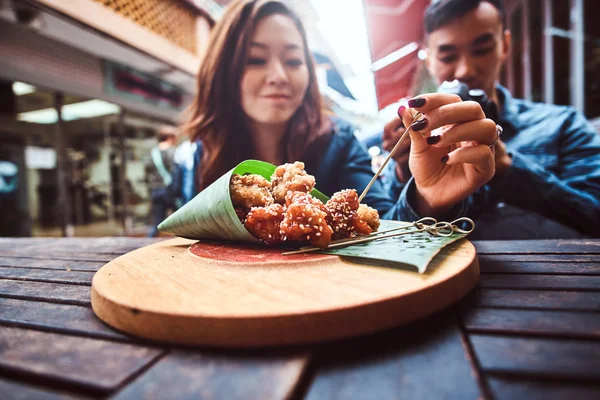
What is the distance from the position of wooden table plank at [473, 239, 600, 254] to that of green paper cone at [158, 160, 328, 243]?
847 mm

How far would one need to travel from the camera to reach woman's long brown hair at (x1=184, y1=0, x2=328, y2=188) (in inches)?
88.4

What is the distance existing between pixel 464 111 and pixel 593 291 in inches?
22.4

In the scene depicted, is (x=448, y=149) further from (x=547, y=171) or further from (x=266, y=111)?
(x=266, y=111)

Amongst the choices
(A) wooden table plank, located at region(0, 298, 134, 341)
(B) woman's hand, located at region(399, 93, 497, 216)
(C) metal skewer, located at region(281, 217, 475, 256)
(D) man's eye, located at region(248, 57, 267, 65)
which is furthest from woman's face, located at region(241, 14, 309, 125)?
(A) wooden table plank, located at region(0, 298, 134, 341)

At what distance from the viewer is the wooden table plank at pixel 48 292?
2.72 feet

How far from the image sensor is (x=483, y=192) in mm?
1709

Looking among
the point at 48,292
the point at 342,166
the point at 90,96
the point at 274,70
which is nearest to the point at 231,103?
the point at 274,70

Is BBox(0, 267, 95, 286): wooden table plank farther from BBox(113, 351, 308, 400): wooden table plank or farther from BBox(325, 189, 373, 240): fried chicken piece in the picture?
BBox(325, 189, 373, 240): fried chicken piece

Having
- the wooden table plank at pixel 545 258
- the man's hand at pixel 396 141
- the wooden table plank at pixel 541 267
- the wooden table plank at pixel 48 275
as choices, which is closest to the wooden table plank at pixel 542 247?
the wooden table plank at pixel 545 258

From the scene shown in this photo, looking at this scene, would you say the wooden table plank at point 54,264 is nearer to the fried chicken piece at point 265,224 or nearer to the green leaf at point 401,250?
the fried chicken piece at point 265,224

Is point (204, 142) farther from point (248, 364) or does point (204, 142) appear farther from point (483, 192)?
point (248, 364)

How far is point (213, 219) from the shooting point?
110 cm

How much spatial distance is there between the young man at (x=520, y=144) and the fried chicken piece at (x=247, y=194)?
0.91m

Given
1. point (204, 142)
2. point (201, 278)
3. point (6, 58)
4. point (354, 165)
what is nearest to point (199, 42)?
point (6, 58)
